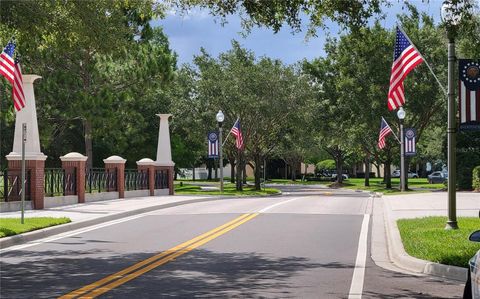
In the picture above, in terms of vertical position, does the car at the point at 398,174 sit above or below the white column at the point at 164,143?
below

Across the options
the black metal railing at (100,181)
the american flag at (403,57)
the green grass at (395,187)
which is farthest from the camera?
the green grass at (395,187)

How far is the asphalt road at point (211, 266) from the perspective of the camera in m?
8.38

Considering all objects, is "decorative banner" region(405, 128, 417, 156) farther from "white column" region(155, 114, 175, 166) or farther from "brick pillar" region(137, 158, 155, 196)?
"brick pillar" region(137, 158, 155, 196)

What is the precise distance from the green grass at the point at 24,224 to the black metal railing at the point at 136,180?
16332 millimetres

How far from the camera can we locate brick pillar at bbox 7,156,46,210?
77.8 ft

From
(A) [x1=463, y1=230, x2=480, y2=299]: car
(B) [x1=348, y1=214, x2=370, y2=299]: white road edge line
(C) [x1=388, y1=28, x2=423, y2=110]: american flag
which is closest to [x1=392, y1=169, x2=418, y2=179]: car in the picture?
(C) [x1=388, y1=28, x2=423, y2=110]: american flag

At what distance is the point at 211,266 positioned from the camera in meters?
10.4

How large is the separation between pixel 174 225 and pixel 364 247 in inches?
261

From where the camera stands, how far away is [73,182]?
27.3 metres

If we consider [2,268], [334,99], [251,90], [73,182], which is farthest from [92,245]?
[334,99]

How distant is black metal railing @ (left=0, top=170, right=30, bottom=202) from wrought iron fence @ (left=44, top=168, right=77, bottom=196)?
1821 mm

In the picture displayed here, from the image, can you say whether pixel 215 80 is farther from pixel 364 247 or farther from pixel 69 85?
pixel 364 247

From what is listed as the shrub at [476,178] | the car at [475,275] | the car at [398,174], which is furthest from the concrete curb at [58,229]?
the car at [398,174]

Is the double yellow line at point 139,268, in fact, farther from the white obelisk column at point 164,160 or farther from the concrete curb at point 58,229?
the white obelisk column at point 164,160
